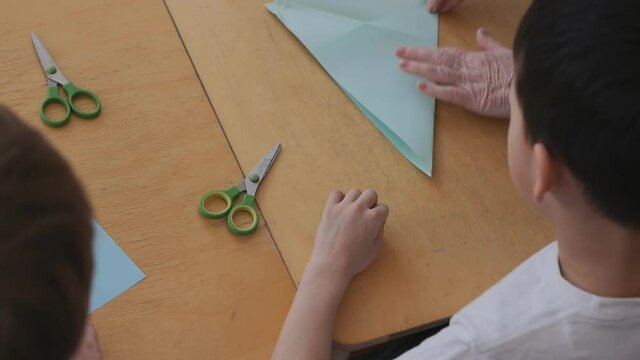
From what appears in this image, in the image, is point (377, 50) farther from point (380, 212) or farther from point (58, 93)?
point (58, 93)

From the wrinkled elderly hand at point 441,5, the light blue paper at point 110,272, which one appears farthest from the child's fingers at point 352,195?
the wrinkled elderly hand at point 441,5

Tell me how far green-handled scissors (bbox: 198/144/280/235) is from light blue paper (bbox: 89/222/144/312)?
0.10 metres

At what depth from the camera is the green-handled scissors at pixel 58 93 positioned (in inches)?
35.2

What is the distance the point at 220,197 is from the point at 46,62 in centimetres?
28

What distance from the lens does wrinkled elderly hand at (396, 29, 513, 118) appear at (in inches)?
39.5

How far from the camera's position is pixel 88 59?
3.13 ft

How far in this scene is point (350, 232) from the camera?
86cm

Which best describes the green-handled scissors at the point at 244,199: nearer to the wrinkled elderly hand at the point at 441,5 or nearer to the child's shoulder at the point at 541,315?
the child's shoulder at the point at 541,315

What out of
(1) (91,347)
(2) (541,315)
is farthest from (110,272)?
(2) (541,315)

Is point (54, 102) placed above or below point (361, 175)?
above

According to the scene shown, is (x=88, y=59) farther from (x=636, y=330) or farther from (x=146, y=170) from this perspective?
(x=636, y=330)

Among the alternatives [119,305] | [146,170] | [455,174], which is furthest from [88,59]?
[455,174]

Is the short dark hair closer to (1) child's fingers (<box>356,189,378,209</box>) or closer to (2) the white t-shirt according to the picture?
(2) the white t-shirt

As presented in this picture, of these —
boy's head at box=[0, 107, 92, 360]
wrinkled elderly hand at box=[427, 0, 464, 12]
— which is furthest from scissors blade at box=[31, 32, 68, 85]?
wrinkled elderly hand at box=[427, 0, 464, 12]
